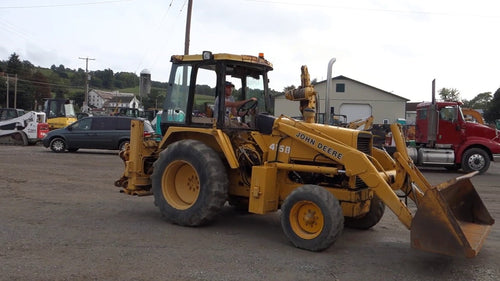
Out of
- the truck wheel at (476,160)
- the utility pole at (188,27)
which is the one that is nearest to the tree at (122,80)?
the utility pole at (188,27)

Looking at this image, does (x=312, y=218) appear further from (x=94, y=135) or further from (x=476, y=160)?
(x=94, y=135)

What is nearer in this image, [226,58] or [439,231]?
[439,231]

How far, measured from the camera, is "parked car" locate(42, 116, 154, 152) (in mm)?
18703

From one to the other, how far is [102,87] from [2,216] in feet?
417

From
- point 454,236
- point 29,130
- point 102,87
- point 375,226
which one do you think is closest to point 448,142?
point 375,226

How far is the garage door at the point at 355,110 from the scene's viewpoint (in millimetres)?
45281

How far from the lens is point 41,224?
6.86 meters

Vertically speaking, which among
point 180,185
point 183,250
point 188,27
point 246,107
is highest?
point 188,27

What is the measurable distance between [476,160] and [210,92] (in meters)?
12.2

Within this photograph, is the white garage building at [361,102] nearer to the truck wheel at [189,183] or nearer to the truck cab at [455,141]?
the truck cab at [455,141]

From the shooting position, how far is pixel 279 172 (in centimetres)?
645

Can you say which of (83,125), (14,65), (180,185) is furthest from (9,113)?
(14,65)

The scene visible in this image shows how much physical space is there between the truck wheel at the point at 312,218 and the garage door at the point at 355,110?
40358 mm

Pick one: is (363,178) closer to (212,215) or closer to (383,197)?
(383,197)
